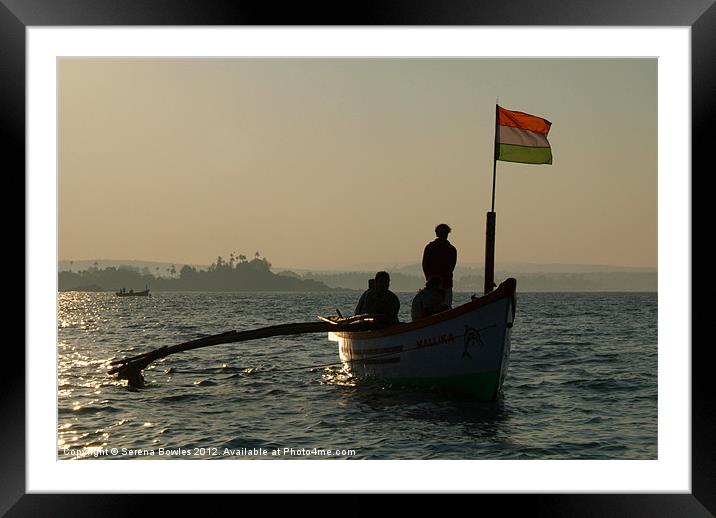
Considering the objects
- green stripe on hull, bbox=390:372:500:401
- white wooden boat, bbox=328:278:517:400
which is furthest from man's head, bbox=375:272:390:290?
green stripe on hull, bbox=390:372:500:401

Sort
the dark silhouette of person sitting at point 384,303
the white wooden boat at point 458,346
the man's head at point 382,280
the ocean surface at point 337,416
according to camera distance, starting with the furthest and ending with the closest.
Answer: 1. the dark silhouette of person sitting at point 384,303
2. the man's head at point 382,280
3. the white wooden boat at point 458,346
4. the ocean surface at point 337,416

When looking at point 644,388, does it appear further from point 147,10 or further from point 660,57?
point 147,10

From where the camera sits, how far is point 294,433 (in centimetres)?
1170

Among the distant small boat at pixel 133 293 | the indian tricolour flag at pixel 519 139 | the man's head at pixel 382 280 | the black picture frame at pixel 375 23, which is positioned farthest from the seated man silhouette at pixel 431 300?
the distant small boat at pixel 133 293

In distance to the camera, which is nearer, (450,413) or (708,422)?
(708,422)

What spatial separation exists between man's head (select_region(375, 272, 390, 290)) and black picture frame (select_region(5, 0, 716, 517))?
276 inches

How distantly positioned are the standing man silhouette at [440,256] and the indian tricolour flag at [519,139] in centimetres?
168

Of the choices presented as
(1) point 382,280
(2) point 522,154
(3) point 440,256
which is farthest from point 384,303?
(2) point 522,154

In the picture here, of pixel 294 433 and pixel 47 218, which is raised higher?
pixel 47 218

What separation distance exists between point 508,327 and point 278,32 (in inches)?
269

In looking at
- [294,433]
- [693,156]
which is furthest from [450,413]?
[693,156]

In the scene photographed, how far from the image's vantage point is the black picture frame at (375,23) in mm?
6148

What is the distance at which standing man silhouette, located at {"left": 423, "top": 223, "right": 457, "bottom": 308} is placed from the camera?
12102 mm

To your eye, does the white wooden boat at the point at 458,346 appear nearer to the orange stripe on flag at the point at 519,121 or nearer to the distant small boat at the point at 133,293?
the orange stripe on flag at the point at 519,121
